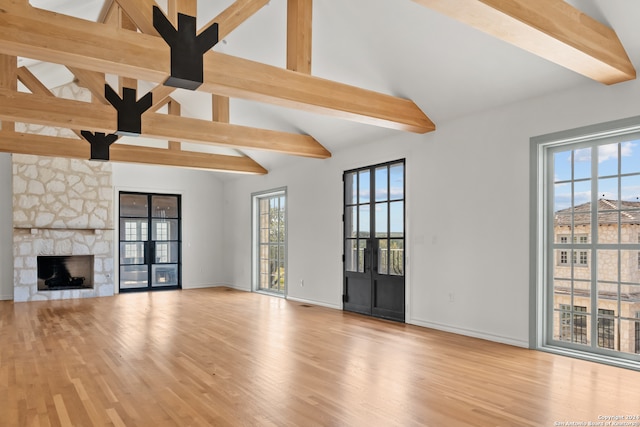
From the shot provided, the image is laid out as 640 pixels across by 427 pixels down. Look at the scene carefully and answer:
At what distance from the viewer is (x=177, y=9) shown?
3.46 metres

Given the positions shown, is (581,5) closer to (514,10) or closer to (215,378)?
(514,10)

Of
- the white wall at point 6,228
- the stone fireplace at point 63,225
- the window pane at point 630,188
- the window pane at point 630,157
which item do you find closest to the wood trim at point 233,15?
the window pane at point 630,157

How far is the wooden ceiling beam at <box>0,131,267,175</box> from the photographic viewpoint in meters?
6.50

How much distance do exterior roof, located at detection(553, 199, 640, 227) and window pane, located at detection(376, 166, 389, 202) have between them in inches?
102

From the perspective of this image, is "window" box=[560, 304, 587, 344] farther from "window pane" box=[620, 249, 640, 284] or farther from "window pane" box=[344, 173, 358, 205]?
"window pane" box=[344, 173, 358, 205]


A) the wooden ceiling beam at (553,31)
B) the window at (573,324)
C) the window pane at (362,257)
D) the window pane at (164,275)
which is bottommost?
the window pane at (164,275)

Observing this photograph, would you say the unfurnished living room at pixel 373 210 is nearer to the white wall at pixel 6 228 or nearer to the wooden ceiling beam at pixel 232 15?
the wooden ceiling beam at pixel 232 15

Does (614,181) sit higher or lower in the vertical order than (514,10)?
lower

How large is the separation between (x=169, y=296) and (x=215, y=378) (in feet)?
20.5

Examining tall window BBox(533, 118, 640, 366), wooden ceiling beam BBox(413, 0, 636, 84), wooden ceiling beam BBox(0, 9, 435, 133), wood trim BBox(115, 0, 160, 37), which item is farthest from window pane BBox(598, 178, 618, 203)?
wood trim BBox(115, 0, 160, 37)

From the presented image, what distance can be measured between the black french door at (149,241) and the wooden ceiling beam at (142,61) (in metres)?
7.40

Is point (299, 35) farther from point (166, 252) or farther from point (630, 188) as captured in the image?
point (166, 252)

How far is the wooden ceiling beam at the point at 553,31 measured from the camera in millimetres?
2811

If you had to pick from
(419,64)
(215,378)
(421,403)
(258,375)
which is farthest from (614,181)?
(215,378)
